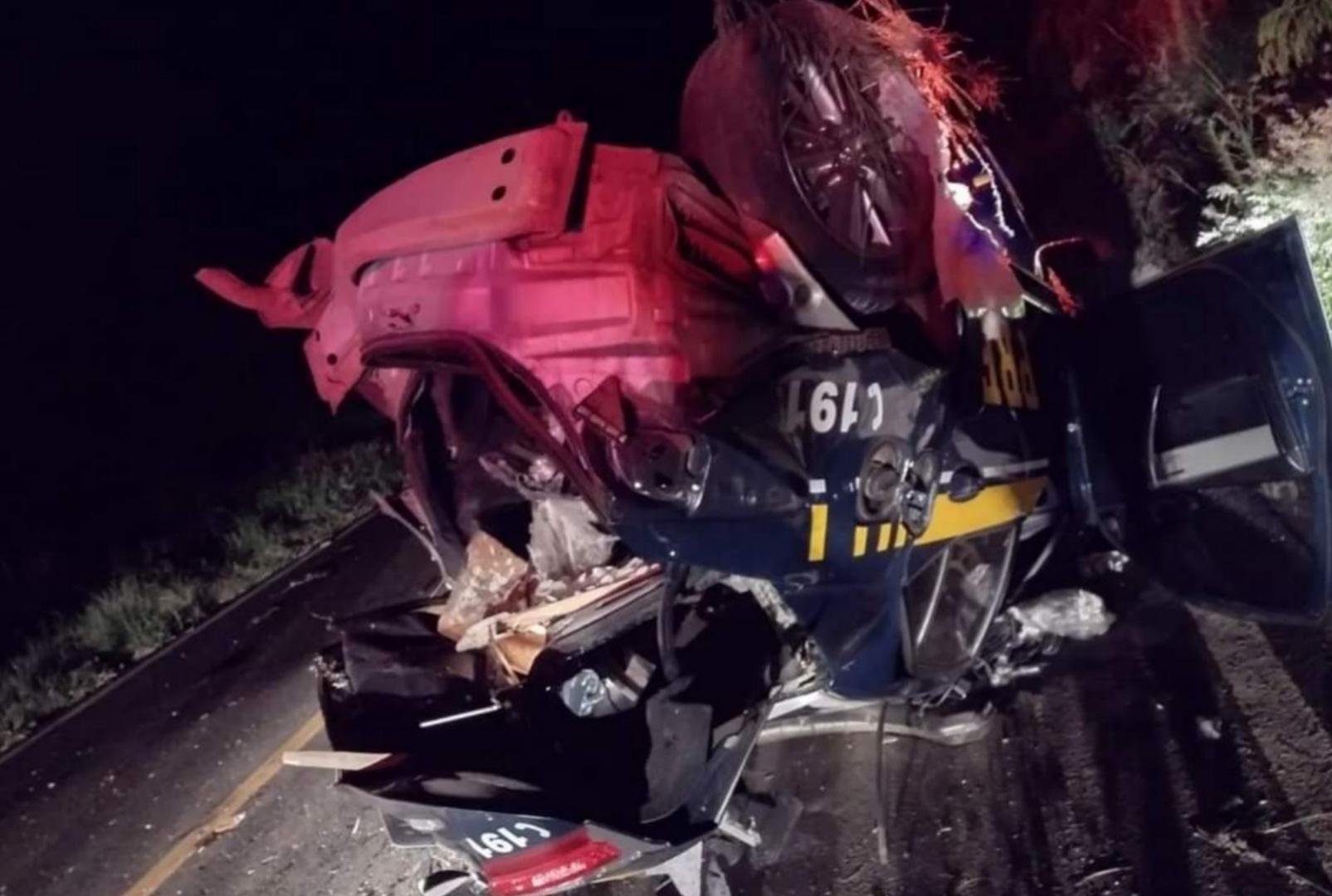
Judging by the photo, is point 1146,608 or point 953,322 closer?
point 953,322

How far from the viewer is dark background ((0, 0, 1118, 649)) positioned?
12.0 metres

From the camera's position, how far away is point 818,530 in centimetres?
352

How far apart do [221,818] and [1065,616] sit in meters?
3.34

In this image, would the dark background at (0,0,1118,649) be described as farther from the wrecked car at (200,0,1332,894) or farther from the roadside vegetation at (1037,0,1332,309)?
the wrecked car at (200,0,1332,894)

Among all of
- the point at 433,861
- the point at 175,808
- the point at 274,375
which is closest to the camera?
the point at 433,861

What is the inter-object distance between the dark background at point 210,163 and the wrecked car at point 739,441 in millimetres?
5934

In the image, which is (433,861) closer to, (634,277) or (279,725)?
(279,725)

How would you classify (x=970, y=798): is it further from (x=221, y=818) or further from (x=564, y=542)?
(x=221, y=818)

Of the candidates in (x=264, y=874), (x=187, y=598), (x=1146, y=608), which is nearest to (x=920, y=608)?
(x=1146, y=608)

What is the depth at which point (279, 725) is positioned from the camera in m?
5.91

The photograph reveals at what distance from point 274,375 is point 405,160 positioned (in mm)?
6415

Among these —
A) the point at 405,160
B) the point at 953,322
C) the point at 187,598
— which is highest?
the point at 405,160

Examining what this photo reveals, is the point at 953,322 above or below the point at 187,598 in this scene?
above

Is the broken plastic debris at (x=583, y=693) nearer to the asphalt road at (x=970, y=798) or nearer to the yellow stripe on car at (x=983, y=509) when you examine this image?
the asphalt road at (x=970, y=798)
